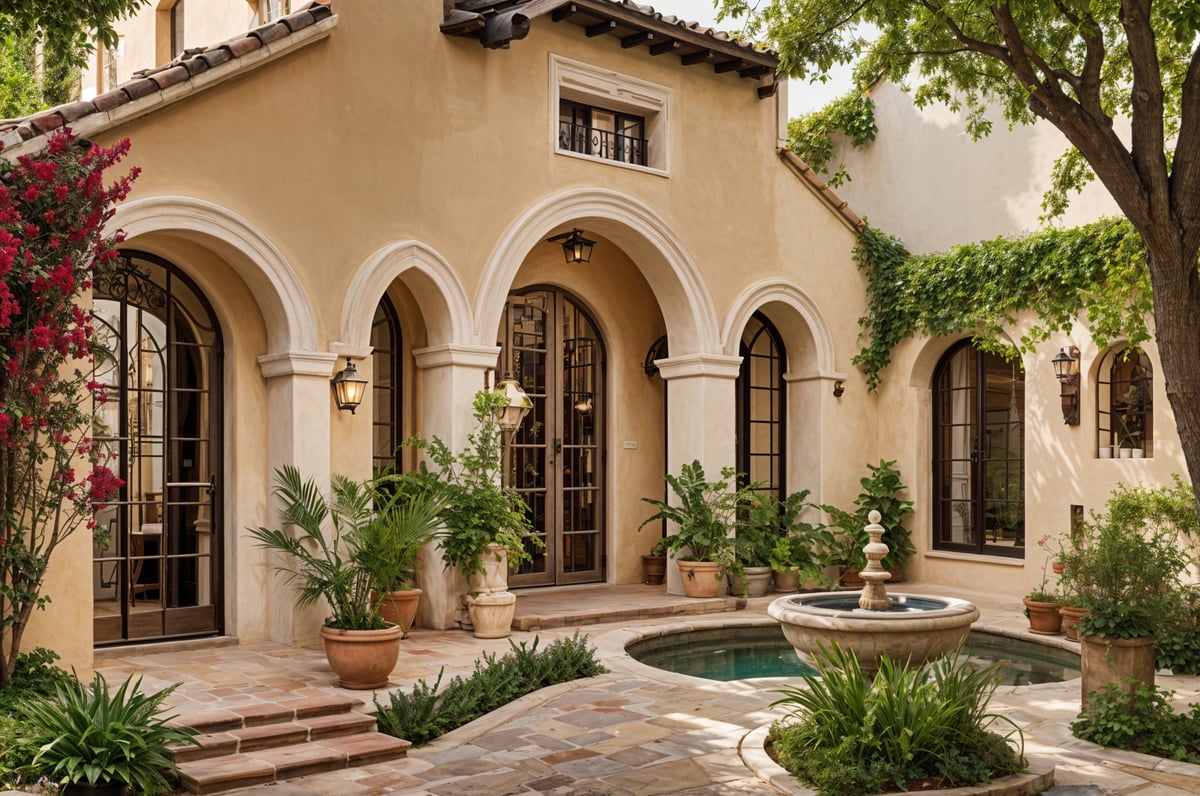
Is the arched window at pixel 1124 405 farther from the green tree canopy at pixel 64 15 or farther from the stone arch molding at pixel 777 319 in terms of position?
the green tree canopy at pixel 64 15

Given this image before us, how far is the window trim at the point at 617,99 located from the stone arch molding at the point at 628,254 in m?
0.49

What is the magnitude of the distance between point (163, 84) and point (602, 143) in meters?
5.16

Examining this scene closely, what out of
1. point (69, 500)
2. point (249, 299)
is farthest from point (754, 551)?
point (69, 500)

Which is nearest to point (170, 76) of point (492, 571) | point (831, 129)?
point (492, 571)

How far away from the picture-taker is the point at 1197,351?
21.0 ft

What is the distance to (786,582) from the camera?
13055mm

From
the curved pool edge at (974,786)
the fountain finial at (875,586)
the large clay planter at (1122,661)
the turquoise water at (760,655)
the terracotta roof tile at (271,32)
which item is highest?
the terracotta roof tile at (271,32)

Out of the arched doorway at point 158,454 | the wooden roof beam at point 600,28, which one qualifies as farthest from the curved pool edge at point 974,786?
the wooden roof beam at point 600,28

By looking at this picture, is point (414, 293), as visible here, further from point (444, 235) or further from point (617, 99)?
point (617, 99)

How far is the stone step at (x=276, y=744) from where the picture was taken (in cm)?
598

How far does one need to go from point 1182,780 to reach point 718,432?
7.10 meters

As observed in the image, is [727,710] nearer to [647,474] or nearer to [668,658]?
[668,658]

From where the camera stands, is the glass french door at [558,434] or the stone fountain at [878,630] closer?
the stone fountain at [878,630]

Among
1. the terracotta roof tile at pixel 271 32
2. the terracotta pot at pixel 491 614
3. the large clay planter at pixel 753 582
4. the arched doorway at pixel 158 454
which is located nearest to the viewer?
the terracotta roof tile at pixel 271 32
